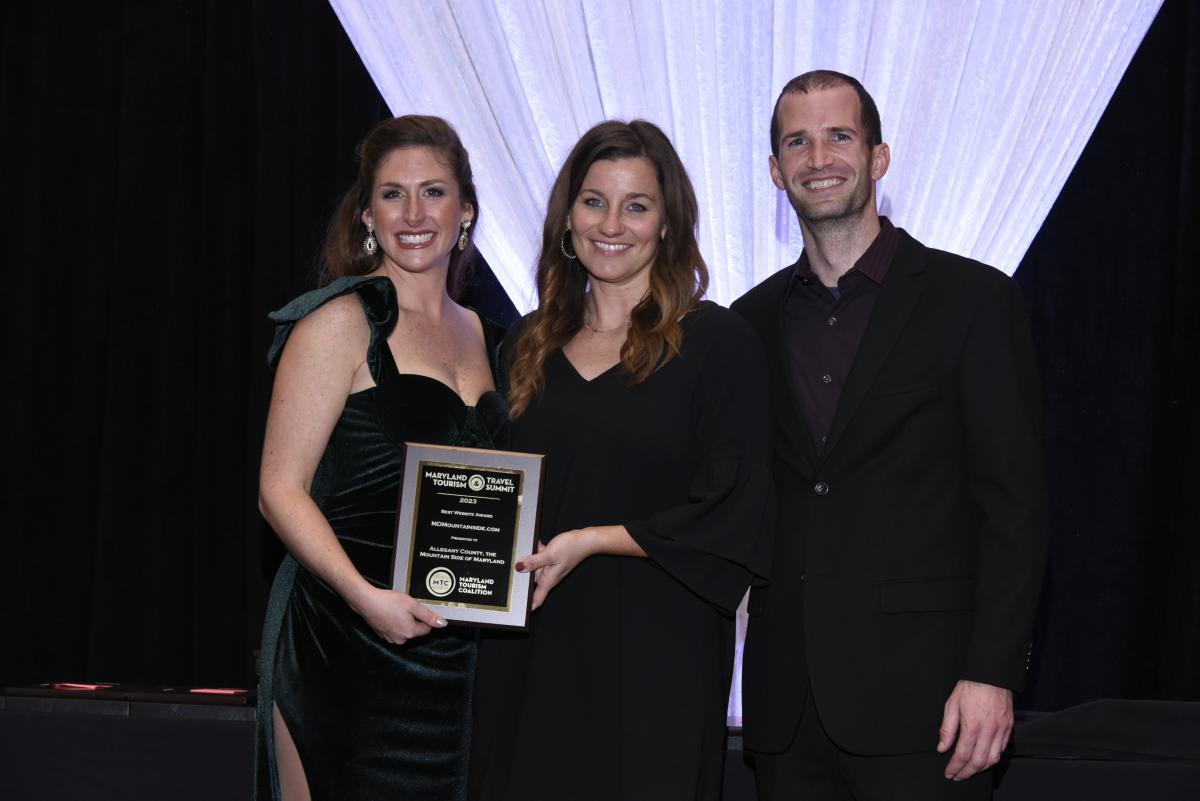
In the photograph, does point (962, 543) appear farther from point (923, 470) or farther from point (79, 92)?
point (79, 92)

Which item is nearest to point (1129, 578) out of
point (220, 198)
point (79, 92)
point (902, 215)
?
point (902, 215)

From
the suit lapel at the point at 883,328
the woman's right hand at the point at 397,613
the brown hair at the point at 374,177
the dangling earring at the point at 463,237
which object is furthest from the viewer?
the dangling earring at the point at 463,237

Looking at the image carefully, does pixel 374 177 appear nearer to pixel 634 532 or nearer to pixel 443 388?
pixel 443 388

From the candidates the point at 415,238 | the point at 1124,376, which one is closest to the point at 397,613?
the point at 415,238

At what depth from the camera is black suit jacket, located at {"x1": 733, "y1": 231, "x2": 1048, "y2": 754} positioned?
2.08 meters

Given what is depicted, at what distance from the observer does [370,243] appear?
246 centimetres

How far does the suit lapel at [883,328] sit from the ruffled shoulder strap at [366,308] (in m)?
0.83

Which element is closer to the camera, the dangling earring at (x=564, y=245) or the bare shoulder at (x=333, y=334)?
the bare shoulder at (x=333, y=334)

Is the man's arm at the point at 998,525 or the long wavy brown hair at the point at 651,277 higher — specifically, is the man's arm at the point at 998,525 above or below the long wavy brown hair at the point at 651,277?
below

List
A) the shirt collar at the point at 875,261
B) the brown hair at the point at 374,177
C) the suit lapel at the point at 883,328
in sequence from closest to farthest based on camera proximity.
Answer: the suit lapel at the point at 883,328
the shirt collar at the point at 875,261
the brown hair at the point at 374,177

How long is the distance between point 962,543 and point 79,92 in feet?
11.4

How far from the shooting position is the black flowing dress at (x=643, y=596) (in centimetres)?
210

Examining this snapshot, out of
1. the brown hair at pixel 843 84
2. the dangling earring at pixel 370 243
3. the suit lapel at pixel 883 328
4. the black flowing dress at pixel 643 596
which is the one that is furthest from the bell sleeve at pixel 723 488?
the dangling earring at pixel 370 243

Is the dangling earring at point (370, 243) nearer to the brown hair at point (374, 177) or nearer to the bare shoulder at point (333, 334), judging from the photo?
the brown hair at point (374, 177)
